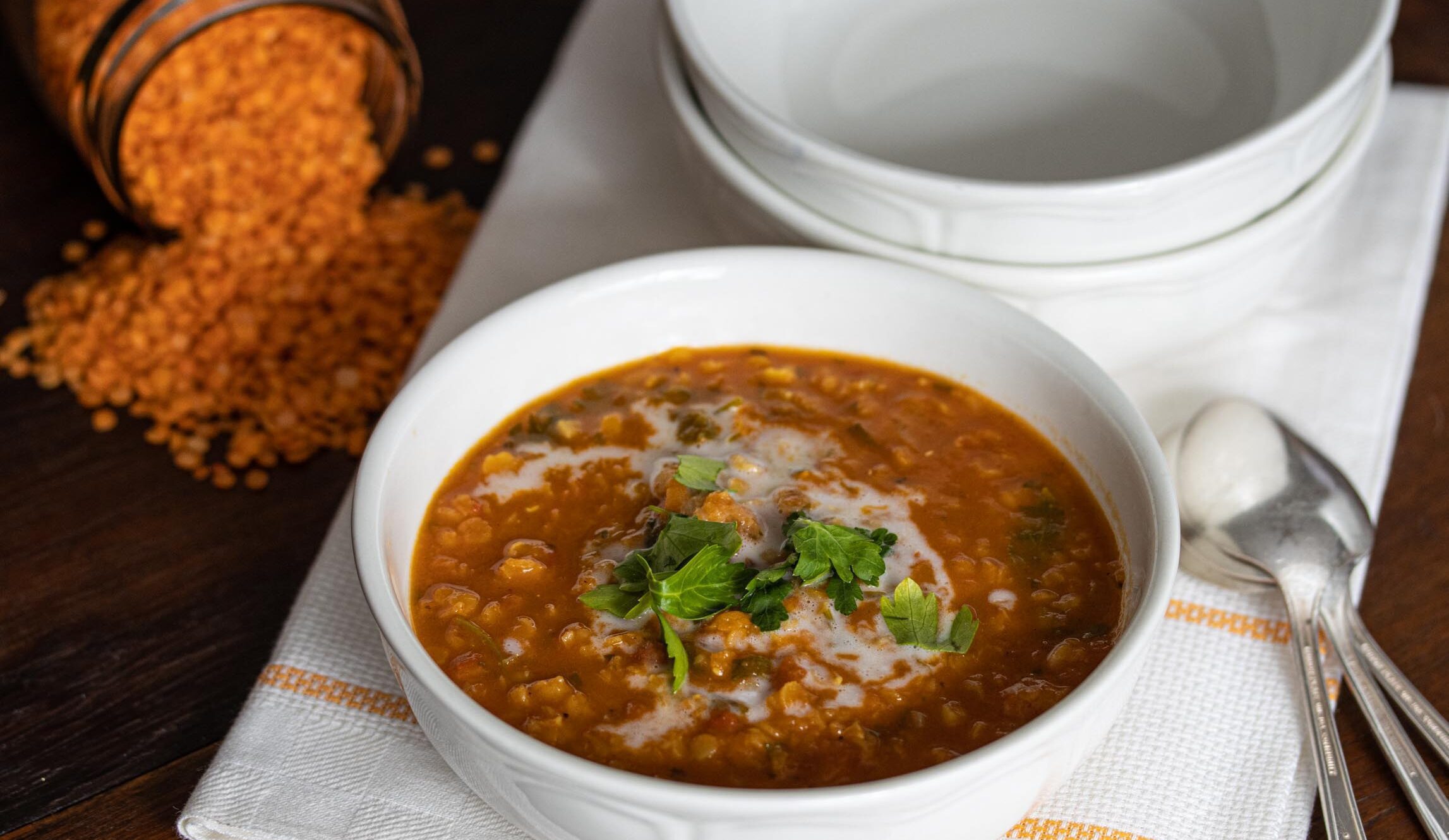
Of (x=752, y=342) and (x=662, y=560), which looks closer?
(x=662, y=560)

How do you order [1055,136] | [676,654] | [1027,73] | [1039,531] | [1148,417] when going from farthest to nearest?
[1027,73] → [1055,136] → [1148,417] → [1039,531] → [676,654]

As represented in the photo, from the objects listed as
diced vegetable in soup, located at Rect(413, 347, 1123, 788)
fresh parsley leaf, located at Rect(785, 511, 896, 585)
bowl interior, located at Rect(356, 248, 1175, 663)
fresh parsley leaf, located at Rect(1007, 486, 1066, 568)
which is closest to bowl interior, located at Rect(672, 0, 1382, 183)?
bowl interior, located at Rect(356, 248, 1175, 663)

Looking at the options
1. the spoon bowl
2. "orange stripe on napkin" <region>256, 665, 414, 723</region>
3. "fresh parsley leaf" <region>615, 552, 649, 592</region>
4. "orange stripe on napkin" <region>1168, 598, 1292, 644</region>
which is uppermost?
"fresh parsley leaf" <region>615, 552, 649, 592</region>

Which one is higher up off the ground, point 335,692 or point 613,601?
point 613,601

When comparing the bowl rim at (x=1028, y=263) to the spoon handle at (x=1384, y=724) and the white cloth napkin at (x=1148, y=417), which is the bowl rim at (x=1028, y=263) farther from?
the spoon handle at (x=1384, y=724)

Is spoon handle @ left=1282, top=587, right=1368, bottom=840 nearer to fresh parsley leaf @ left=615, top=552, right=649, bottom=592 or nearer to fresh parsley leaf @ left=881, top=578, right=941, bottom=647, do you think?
fresh parsley leaf @ left=881, top=578, right=941, bottom=647

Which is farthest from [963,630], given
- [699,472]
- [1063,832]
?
[699,472]

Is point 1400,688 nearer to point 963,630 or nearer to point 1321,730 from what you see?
point 1321,730
